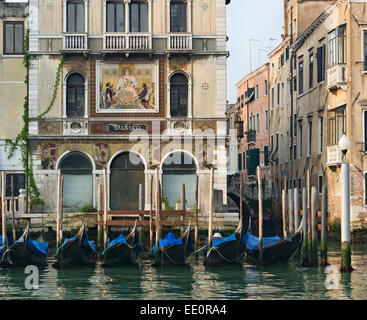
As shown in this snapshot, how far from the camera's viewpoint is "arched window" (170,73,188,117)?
21.9 metres

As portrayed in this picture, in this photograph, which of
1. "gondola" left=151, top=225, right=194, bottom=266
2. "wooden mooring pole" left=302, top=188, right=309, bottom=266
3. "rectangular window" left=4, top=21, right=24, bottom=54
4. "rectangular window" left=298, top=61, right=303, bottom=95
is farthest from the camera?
"rectangular window" left=298, top=61, right=303, bottom=95

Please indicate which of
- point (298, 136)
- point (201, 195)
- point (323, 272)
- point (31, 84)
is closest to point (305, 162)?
point (298, 136)

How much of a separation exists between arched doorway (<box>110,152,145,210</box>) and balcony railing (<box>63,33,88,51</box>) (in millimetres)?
3093

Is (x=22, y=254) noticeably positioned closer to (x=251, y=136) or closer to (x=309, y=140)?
(x=309, y=140)

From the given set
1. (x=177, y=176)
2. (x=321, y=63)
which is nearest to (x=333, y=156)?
(x=321, y=63)

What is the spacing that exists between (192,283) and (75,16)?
1043cm

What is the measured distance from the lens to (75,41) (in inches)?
854

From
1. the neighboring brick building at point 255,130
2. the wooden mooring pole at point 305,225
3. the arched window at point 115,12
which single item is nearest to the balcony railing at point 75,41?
the arched window at point 115,12

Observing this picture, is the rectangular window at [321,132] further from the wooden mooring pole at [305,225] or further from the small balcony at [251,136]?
the small balcony at [251,136]

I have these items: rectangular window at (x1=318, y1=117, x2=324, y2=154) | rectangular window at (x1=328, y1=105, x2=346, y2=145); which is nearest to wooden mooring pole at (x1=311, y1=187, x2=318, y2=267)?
rectangular window at (x1=328, y1=105, x2=346, y2=145)

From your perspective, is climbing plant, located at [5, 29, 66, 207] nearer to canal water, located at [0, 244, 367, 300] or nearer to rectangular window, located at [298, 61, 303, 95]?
canal water, located at [0, 244, 367, 300]

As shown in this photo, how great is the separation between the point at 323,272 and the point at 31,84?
10.6 metres

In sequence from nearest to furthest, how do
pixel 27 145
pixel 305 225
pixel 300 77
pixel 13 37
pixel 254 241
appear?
pixel 305 225 < pixel 254 241 < pixel 27 145 < pixel 13 37 < pixel 300 77

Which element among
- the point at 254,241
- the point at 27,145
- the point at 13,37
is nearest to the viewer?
the point at 254,241
